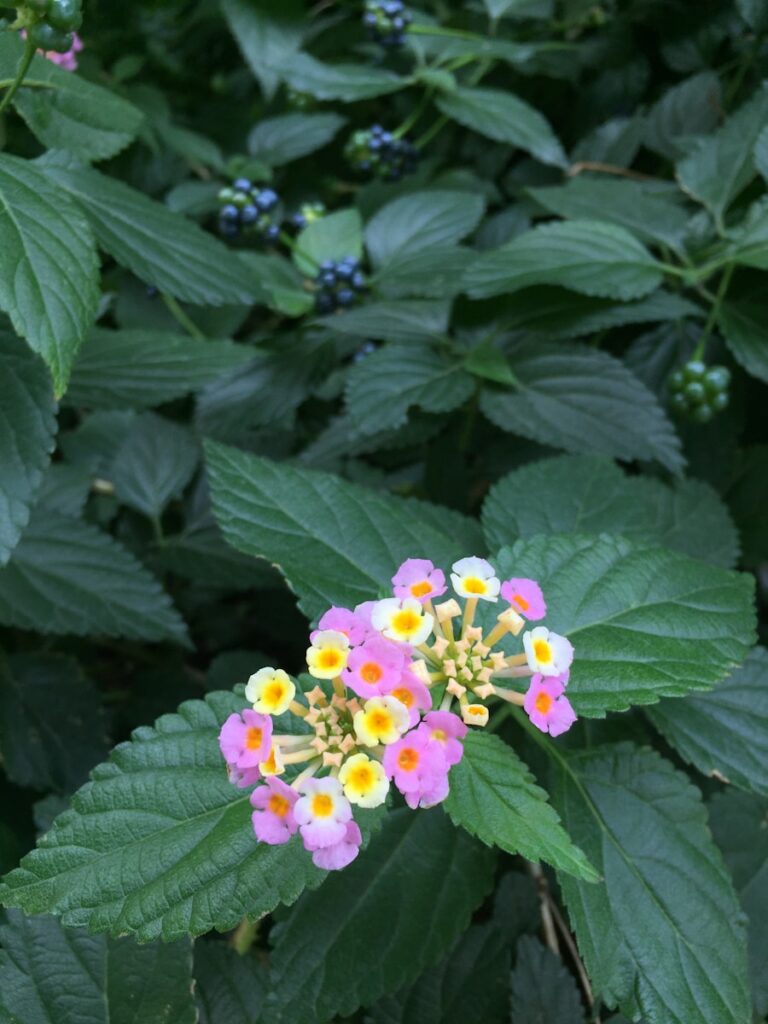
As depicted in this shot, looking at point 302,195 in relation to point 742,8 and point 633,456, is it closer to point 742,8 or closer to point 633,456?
point 742,8

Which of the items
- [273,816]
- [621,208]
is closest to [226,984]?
[273,816]

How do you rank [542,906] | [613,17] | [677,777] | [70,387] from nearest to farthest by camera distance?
[677,777] < [542,906] < [70,387] < [613,17]

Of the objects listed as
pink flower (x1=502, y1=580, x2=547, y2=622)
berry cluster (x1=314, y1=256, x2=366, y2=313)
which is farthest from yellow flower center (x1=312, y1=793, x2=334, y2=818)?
berry cluster (x1=314, y1=256, x2=366, y2=313)

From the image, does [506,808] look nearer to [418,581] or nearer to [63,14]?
[418,581]

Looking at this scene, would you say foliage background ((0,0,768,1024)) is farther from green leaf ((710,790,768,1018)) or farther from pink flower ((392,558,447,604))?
pink flower ((392,558,447,604))

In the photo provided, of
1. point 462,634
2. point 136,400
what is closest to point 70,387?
point 136,400

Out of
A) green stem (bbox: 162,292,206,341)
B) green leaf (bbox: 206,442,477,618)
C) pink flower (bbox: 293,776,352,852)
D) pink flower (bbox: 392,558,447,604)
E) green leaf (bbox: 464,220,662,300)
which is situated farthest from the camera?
green stem (bbox: 162,292,206,341)

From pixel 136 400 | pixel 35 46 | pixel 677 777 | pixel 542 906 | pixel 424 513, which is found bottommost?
pixel 542 906

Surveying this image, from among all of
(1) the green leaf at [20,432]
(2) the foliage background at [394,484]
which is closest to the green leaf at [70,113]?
(2) the foliage background at [394,484]
